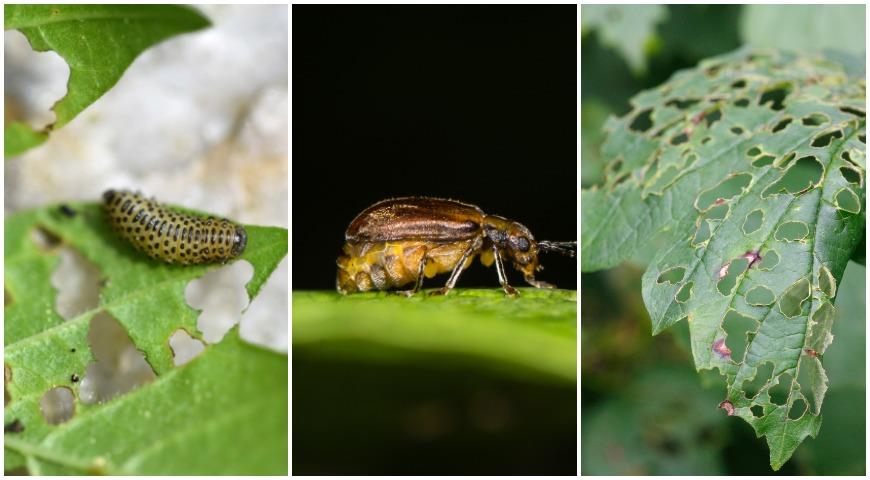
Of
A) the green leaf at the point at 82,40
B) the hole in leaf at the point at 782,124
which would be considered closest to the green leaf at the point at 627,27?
the hole in leaf at the point at 782,124

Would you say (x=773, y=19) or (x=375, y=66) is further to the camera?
(x=773, y=19)

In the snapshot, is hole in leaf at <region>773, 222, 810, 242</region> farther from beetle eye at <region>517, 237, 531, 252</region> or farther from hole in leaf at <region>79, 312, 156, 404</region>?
hole in leaf at <region>79, 312, 156, 404</region>

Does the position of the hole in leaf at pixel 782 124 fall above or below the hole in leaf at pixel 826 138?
above

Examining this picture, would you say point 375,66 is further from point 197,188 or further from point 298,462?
point 298,462

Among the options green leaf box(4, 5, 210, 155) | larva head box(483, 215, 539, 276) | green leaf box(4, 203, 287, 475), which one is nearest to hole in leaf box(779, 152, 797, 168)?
larva head box(483, 215, 539, 276)

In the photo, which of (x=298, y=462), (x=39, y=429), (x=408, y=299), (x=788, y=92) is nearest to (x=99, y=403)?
(x=39, y=429)

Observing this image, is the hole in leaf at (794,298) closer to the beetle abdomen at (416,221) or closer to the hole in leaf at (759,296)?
the hole in leaf at (759,296)

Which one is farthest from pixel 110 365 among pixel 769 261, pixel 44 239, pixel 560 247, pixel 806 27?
pixel 806 27
